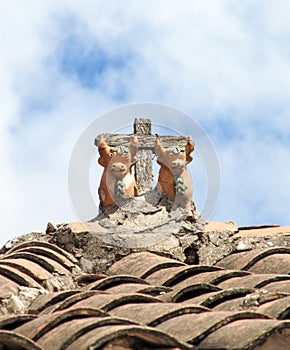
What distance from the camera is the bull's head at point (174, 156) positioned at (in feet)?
28.5

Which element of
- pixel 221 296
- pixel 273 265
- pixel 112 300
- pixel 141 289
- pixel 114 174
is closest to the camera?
pixel 112 300

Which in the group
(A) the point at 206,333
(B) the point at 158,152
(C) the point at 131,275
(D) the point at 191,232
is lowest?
(A) the point at 206,333

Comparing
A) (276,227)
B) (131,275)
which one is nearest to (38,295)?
(131,275)

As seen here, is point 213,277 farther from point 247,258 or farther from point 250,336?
point 250,336

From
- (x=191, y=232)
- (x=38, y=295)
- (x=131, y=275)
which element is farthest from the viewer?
(x=191, y=232)

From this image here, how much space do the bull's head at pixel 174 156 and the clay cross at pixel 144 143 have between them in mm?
133

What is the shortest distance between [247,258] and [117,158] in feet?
4.38

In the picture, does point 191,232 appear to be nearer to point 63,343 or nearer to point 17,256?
point 17,256

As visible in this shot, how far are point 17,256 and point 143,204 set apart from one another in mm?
1156

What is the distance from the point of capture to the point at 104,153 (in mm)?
8625

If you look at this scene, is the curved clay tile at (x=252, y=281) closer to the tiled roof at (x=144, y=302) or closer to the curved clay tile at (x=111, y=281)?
the tiled roof at (x=144, y=302)

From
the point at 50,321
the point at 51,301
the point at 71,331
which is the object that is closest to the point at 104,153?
the point at 51,301

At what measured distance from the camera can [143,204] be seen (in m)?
8.56

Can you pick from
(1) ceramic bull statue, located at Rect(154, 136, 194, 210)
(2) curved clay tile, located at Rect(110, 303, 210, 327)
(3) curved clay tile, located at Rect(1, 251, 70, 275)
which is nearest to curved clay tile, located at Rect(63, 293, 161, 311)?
(2) curved clay tile, located at Rect(110, 303, 210, 327)
